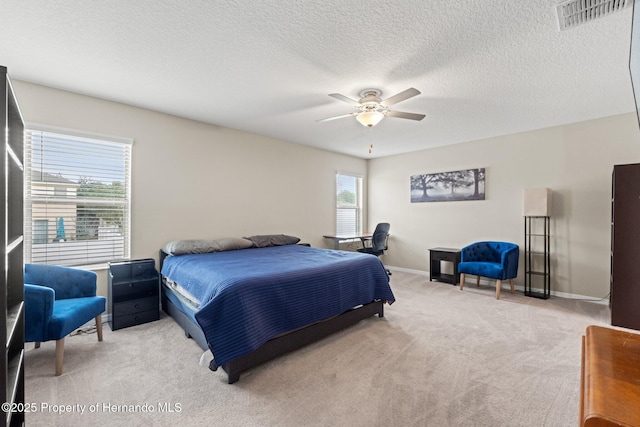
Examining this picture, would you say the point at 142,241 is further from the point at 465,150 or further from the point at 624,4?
the point at 465,150

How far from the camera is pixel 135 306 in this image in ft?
10.2

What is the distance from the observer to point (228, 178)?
441 cm

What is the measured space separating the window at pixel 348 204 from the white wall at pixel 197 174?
600 mm

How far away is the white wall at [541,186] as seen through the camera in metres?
3.88

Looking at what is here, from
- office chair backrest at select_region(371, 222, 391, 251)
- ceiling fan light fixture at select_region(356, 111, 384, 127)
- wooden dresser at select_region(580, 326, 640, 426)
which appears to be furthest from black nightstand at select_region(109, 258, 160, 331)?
wooden dresser at select_region(580, 326, 640, 426)

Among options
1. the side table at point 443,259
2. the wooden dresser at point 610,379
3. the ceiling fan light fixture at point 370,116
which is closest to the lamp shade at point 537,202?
the side table at point 443,259

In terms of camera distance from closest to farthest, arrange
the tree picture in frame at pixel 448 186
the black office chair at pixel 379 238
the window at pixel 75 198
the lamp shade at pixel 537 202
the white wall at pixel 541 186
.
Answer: the window at pixel 75 198
the white wall at pixel 541 186
the lamp shade at pixel 537 202
the tree picture in frame at pixel 448 186
the black office chair at pixel 379 238

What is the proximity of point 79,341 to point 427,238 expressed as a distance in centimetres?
549

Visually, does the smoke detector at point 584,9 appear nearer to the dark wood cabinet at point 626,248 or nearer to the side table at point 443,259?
the dark wood cabinet at point 626,248

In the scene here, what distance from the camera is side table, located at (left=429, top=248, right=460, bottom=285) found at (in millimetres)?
4895

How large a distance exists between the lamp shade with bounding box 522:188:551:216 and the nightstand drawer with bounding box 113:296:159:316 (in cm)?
523

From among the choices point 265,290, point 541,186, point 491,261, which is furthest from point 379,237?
point 265,290

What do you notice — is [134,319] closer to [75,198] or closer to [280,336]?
[75,198]

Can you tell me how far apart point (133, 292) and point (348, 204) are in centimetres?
447
